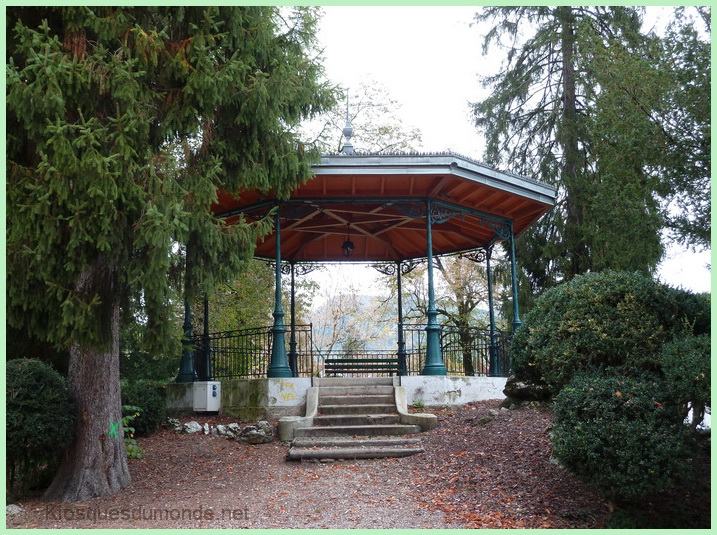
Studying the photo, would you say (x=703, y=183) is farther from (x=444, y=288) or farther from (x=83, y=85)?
(x=444, y=288)

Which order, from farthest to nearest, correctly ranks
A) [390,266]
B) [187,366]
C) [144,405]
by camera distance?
1. [390,266]
2. [187,366]
3. [144,405]

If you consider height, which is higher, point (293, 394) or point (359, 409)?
point (293, 394)

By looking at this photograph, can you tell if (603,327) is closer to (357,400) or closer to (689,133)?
(689,133)

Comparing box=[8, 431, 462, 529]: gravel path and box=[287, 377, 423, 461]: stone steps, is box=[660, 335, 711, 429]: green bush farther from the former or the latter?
box=[287, 377, 423, 461]: stone steps

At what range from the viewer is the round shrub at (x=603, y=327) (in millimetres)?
5602

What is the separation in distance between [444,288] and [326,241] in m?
7.65

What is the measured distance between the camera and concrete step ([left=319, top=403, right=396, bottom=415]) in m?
8.88

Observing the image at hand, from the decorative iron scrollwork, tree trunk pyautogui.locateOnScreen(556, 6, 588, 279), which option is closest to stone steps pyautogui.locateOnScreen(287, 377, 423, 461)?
the decorative iron scrollwork

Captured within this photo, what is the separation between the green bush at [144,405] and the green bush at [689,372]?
22.1 feet

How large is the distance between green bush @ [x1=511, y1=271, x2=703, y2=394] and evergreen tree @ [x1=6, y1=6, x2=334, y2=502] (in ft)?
10.2

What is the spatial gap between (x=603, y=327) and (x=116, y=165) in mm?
4537

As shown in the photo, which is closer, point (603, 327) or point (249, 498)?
point (603, 327)

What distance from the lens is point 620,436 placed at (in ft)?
16.3

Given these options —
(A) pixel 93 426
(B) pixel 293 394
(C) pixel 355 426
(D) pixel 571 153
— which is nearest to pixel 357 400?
(C) pixel 355 426
